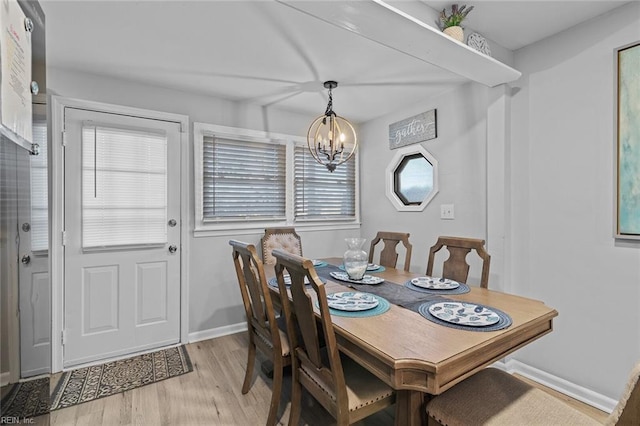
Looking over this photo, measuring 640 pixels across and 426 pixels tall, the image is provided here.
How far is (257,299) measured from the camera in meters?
1.87

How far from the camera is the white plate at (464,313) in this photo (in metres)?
1.32

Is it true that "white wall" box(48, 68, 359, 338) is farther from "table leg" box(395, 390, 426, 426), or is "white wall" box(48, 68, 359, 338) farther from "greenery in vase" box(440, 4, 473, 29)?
"table leg" box(395, 390, 426, 426)

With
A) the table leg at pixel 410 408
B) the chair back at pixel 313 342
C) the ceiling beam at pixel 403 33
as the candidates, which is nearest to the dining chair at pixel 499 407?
the table leg at pixel 410 408

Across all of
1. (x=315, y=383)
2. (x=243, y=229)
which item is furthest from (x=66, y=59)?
(x=315, y=383)

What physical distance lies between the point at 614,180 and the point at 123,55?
3529 mm

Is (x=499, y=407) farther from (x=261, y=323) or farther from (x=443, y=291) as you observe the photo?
(x=261, y=323)

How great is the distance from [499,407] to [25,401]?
1.64 m

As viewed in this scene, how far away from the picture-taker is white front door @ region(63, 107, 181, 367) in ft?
8.09

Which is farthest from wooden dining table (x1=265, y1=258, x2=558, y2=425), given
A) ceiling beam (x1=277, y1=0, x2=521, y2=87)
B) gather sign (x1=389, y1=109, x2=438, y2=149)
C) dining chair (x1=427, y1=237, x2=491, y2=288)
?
gather sign (x1=389, y1=109, x2=438, y2=149)

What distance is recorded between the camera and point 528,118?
234cm

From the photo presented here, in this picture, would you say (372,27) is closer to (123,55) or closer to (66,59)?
(123,55)

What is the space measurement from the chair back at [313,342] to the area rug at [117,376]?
142cm

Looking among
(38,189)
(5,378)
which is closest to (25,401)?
(5,378)

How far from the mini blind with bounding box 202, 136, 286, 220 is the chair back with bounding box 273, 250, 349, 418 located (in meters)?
1.83
